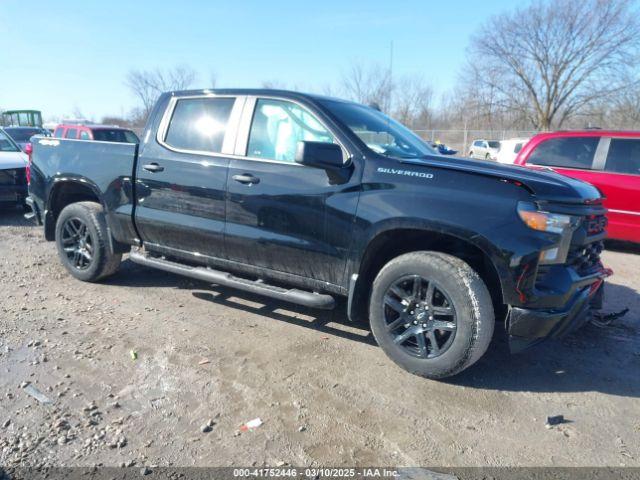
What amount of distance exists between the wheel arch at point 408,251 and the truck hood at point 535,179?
476 mm

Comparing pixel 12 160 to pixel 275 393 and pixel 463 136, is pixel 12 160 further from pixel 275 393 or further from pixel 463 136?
pixel 463 136

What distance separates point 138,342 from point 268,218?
1414 mm

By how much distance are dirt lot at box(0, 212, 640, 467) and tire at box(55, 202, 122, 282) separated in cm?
54

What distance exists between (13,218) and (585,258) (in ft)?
31.7

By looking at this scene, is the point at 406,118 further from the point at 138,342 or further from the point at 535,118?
the point at 138,342

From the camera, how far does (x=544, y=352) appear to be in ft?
12.5

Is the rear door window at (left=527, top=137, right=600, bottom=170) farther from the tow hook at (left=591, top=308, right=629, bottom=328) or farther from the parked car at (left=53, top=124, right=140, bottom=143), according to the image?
the parked car at (left=53, top=124, right=140, bottom=143)

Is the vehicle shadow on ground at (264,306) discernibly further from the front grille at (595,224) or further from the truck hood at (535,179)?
the front grille at (595,224)

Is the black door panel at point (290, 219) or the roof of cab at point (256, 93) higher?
the roof of cab at point (256, 93)

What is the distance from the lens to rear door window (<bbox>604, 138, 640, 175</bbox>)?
6.71m

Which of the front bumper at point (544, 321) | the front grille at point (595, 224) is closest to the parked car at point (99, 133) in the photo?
the front grille at point (595, 224)

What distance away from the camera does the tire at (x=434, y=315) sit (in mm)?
3080

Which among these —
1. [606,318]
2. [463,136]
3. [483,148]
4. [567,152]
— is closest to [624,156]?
[567,152]

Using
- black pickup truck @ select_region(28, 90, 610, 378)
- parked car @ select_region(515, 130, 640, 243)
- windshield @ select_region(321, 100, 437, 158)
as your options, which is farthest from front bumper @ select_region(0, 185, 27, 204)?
parked car @ select_region(515, 130, 640, 243)
